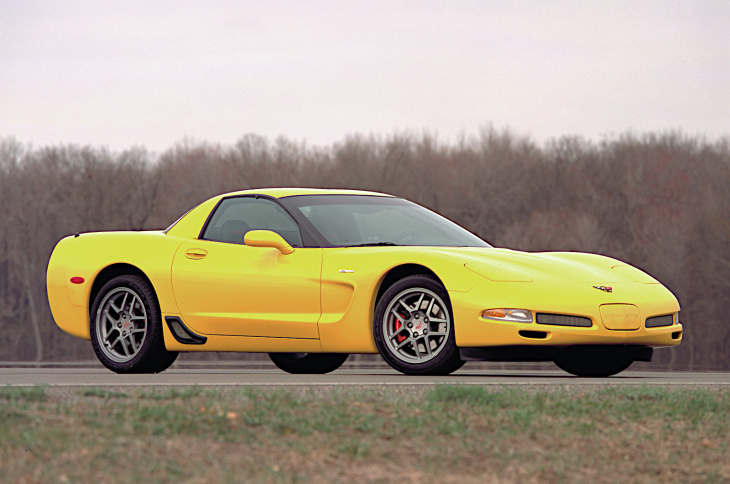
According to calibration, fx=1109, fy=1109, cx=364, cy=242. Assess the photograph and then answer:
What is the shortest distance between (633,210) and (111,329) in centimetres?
6580

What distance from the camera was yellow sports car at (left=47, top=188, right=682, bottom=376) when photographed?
8648 mm

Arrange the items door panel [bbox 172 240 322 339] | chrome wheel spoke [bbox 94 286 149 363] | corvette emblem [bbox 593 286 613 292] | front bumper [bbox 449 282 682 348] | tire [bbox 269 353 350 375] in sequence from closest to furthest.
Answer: front bumper [bbox 449 282 682 348] → corvette emblem [bbox 593 286 613 292] → door panel [bbox 172 240 322 339] → chrome wheel spoke [bbox 94 286 149 363] → tire [bbox 269 353 350 375]

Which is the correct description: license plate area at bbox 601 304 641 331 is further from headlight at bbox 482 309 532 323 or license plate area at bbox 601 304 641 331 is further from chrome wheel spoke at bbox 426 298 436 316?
chrome wheel spoke at bbox 426 298 436 316

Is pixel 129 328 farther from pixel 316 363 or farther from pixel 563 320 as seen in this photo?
pixel 563 320

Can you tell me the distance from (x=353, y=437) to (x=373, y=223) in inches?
185

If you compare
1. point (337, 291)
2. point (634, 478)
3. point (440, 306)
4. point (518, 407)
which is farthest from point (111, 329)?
point (634, 478)

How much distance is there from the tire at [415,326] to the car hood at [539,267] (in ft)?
1.23

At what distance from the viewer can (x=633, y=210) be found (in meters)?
73.0

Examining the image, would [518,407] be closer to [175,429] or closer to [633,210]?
[175,429]

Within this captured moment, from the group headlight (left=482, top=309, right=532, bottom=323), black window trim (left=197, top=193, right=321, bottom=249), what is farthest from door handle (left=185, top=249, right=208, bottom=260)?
headlight (left=482, top=309, right=532, bottom=323)

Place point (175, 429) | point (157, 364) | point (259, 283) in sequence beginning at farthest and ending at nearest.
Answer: point (157, 364) < point (259, 283) < point (175, 429)

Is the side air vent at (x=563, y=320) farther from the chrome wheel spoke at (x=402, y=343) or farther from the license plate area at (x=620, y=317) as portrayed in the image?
the chrome wheel spoke at (x=402, y=343)

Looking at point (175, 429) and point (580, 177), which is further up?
point (580, 177)

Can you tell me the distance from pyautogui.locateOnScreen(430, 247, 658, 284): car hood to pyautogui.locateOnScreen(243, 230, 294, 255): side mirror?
1.35m
